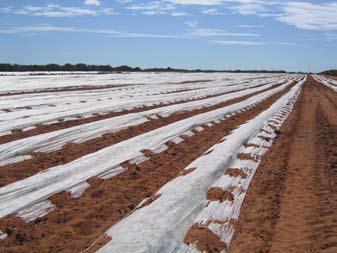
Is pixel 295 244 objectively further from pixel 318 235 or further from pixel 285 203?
pixel 285 203

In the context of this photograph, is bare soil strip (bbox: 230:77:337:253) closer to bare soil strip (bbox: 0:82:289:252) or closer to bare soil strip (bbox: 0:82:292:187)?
bare soil strip (bbox: 0:82:289:252)

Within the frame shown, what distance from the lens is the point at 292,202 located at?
21.6 feet

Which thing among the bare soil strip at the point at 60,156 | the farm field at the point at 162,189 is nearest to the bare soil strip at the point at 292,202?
the farm field at the point at 162,189

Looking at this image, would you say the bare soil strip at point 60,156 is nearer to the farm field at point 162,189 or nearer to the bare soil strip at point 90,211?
the farm field at point 162,189

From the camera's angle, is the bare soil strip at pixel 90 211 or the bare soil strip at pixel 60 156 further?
the bare soil strip at pixel 60 156

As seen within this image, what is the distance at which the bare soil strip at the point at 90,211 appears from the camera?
4812mm

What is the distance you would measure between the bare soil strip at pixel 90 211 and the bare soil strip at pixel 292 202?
5.12 feet

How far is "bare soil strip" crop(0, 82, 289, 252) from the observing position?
481 cm

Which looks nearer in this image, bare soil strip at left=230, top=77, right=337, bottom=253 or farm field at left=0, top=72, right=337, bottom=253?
farm field at left=0, top=72, right=337, bottom=253

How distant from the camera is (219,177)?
7637 mm

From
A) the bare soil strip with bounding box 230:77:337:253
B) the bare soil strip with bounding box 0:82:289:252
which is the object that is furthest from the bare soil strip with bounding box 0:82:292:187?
the bare soil strip with bounding box 230:77:337:253

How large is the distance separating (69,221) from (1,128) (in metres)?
6.39

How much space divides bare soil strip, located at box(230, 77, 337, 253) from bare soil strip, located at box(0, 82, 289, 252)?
1.56 meters

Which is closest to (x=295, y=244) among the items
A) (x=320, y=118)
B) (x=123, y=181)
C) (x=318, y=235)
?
(x=318, y=235)
